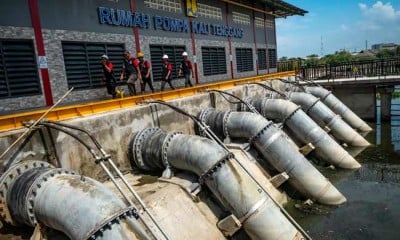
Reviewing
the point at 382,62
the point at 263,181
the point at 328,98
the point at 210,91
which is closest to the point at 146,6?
the point at 210,91

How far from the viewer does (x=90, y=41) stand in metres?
12.8

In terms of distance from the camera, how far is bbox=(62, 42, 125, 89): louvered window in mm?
12047

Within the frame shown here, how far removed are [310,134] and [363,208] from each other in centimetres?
420

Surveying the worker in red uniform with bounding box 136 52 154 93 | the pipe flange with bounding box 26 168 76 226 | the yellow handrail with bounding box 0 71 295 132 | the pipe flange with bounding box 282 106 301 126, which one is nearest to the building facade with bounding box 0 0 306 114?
the worker in red uniform with bounding box 136 52 154 93

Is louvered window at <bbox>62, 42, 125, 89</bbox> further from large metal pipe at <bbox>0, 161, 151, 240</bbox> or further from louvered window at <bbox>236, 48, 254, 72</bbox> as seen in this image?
louvered window at <bbox>236, 48, 254, 72</bbox>

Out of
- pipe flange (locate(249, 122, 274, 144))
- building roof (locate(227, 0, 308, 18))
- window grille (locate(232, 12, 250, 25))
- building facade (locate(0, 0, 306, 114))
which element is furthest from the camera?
building roof (locate(227, 0, 308, 18))

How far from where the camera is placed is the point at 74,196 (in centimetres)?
550

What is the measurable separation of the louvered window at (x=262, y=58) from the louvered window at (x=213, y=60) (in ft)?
21.8

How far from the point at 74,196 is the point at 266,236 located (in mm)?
4437

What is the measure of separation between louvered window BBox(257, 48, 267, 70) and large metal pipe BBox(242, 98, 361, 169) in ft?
48.2

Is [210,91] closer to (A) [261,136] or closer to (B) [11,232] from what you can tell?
(A) [261,136]

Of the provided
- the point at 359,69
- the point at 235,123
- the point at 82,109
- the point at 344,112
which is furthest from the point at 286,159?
the point at 359,69

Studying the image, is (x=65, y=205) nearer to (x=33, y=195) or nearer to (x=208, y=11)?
(x=33, y=195)

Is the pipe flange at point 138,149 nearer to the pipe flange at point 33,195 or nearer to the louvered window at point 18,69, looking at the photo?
the pipe flange at point 33,195
